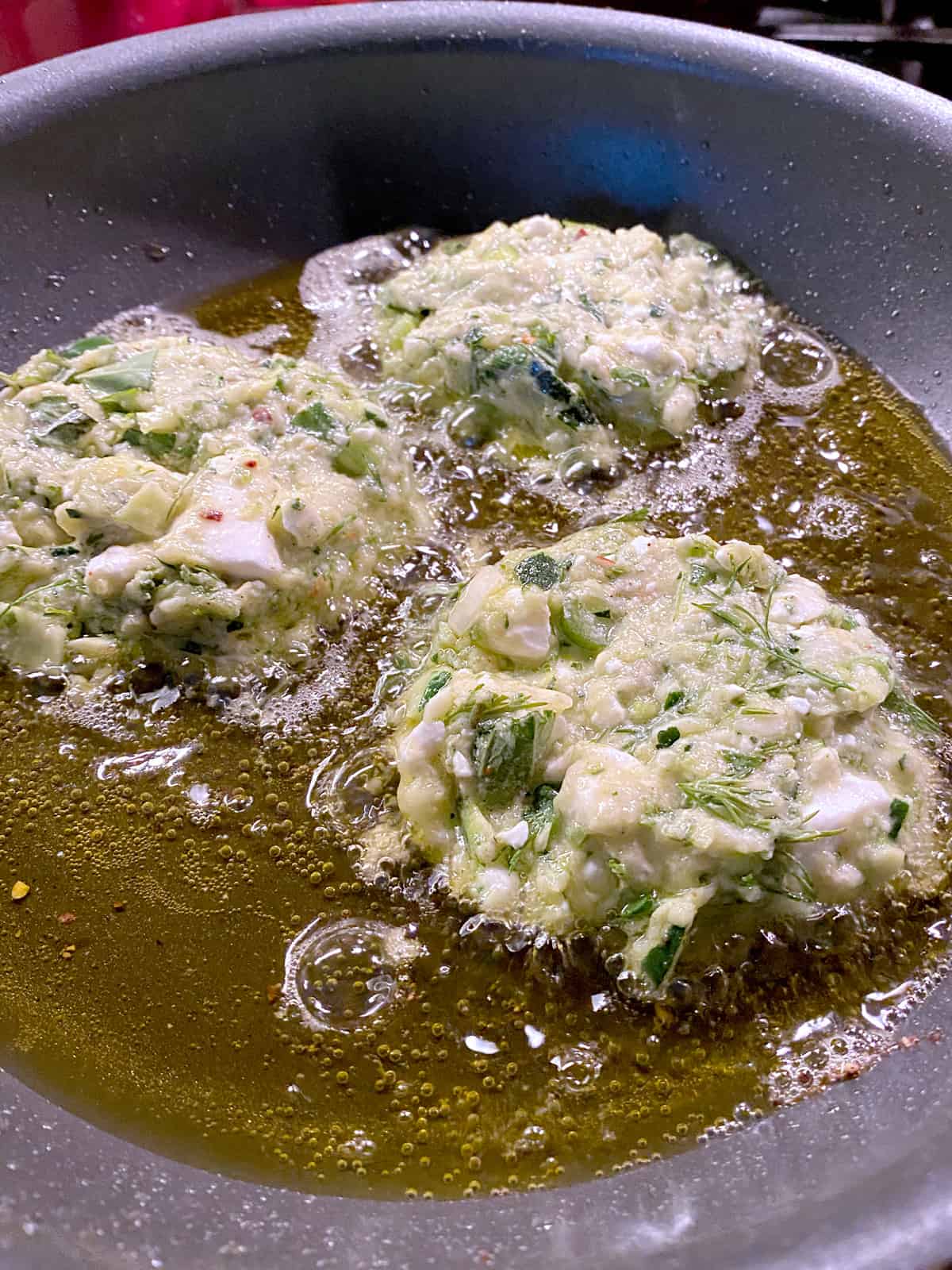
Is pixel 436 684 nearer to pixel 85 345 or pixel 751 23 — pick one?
pixel 85 345

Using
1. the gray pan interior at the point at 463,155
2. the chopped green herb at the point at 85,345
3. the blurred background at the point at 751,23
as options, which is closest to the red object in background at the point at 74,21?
the blurred background at the point at 751,23

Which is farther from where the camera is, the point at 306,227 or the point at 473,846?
the point at 306,227

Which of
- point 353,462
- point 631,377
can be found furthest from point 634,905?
point 631,377

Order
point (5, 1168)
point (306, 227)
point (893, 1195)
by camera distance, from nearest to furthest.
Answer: point (893, 1195) → point (5, 1168) → point (306, 227)

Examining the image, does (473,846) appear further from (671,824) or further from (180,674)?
(180,674)

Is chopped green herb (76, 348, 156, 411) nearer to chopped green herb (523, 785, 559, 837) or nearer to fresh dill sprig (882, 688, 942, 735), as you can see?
chopped green herb (523, 785, 559, 837)

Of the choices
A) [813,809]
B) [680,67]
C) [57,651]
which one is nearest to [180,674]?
[57,651]
